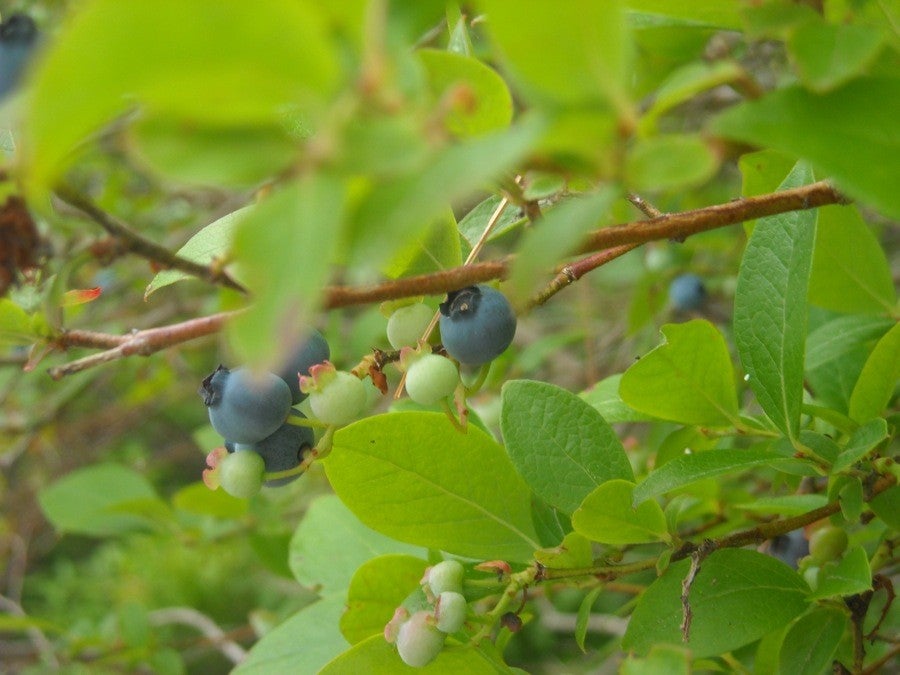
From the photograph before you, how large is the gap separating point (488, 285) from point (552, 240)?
0.34 metres

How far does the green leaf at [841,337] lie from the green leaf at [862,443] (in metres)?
0.19

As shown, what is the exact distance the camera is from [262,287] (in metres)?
0.33

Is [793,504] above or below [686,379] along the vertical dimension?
below

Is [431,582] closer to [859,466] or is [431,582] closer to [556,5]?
[859,466]

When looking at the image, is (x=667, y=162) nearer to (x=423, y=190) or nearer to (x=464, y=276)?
(x=423, y=190)

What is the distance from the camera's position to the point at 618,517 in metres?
0.75

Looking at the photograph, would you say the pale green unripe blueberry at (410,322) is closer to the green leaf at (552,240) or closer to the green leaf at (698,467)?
the green leaf at (698,467)

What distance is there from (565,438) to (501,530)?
0.35ft

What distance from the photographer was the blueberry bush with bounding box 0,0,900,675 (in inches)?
13.5

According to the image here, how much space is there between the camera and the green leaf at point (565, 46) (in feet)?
1.17

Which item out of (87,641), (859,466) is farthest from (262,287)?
(87,641)

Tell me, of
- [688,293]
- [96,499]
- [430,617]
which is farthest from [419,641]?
[688,293]

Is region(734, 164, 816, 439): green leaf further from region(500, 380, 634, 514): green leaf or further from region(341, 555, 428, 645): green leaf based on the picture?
region(341, 555, 428, 645): green leaf

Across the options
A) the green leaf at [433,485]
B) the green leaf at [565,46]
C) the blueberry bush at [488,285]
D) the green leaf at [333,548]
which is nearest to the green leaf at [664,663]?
the blueberry bush at [488,285]
